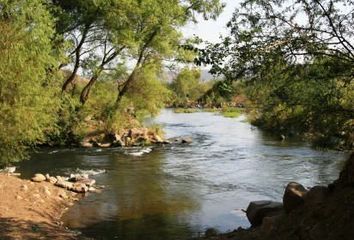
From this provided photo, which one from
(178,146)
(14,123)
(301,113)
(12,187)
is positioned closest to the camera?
(301,113)

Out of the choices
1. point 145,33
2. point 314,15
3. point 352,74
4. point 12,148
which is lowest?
point 12,148

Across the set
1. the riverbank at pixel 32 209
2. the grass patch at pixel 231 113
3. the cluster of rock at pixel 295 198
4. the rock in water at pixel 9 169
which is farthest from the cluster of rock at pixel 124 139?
the grass patch at pixel 231 113

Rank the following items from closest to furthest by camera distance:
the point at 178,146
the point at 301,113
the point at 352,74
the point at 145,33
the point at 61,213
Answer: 1. the point at 352,74
2. the point at 301,113
3. the point at 61,213
4. the point at 178,146
5. the point at 145,33

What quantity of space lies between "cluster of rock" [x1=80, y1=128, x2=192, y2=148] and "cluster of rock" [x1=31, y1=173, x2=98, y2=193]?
43.0ft

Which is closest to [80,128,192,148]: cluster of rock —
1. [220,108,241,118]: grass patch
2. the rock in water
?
the rock in water

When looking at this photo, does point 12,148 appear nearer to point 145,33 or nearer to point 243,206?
point 243,206

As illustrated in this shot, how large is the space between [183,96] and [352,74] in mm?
95221

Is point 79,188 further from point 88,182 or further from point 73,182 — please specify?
point 73,182

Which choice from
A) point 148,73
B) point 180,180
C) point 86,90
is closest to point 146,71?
point 148,73

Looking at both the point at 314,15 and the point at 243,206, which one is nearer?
the point at 314,15

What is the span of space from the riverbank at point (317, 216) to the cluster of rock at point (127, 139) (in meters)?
24.2

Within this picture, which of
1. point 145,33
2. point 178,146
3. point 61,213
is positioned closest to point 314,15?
point 61,213

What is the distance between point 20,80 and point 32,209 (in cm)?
521

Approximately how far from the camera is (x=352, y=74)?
851 cm
